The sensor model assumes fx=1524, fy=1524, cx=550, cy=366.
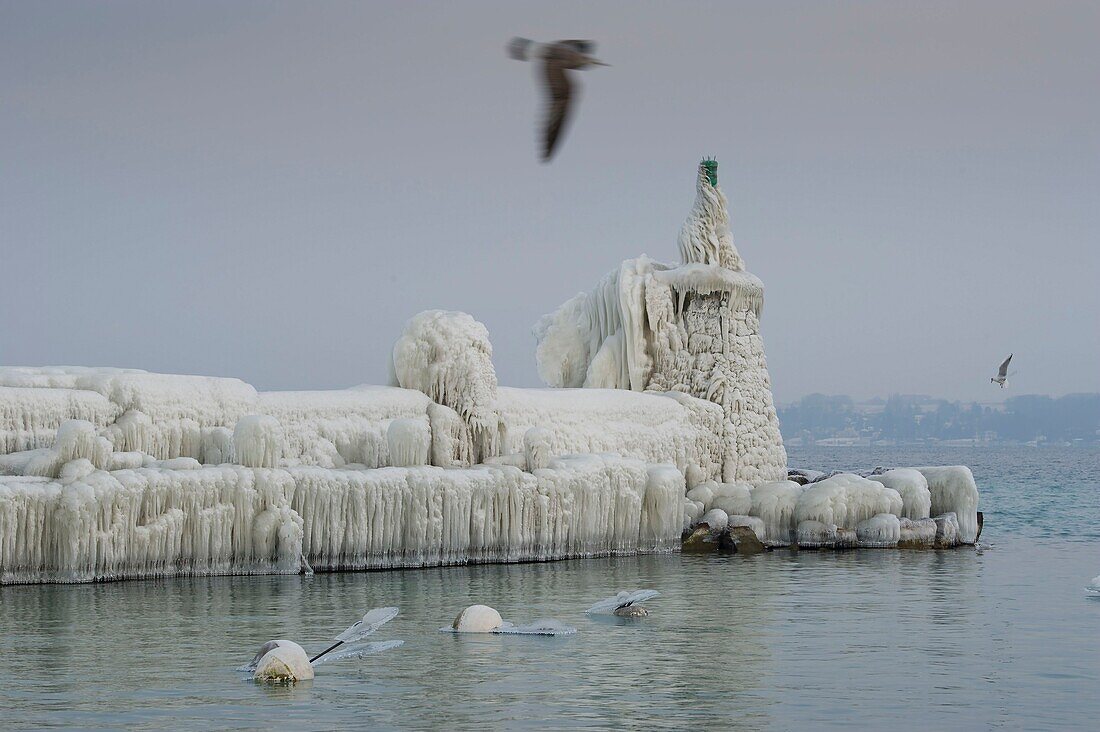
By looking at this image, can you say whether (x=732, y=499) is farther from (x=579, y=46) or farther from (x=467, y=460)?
(x=579, y=46)

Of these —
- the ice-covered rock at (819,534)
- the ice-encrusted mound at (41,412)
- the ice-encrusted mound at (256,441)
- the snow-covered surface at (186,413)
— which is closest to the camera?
the ice-encrusted mound at (41,412)

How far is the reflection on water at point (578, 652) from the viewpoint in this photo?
1573 centimetres

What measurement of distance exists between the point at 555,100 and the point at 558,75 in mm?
303

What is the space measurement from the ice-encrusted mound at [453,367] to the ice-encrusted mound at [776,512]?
7336 millimetres

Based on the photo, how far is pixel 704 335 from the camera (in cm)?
3841

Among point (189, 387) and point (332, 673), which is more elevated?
point (189, 387)

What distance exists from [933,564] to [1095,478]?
70.8m

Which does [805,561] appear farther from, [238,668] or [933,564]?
[238,668]

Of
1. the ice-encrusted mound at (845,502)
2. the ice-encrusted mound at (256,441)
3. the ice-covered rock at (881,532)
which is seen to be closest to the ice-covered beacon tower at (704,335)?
the ice-encrusted mound at (845,502)

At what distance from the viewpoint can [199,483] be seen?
2530 cm

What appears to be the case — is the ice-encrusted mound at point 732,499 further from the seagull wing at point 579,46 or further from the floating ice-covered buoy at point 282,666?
the seagull wing at point 579,46

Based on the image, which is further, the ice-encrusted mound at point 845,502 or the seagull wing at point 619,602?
the ice-encrusted mound at point 845,502

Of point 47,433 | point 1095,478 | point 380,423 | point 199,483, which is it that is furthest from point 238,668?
point 1095,478

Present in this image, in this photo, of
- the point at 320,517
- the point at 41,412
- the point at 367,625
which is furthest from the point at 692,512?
the point at 367,625
